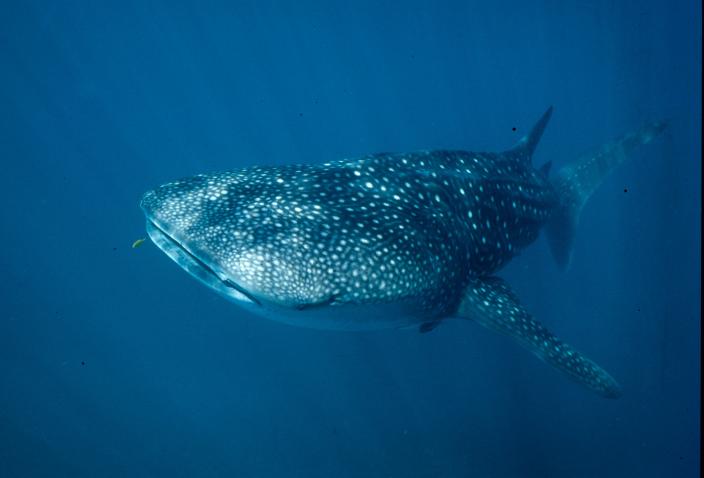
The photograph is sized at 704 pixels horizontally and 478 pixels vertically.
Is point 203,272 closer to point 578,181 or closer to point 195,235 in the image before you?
point 195,235

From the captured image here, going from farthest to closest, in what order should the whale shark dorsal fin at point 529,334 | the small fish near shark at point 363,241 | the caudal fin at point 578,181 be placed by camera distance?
the caudal fin at point 578,181
the whale shark dorsal fin at point 529,334
the small fish near shark at point 363,241

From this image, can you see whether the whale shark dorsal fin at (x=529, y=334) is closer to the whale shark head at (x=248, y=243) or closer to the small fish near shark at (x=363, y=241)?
the small fish near shark at (x=363, y=241)

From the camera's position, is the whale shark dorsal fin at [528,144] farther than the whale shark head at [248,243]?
Yes

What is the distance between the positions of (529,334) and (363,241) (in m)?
2.03

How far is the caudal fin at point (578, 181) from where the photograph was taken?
24.3 ft

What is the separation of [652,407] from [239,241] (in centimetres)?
1122

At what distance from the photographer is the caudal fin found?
24.3ft

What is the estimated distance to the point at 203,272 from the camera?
295cm

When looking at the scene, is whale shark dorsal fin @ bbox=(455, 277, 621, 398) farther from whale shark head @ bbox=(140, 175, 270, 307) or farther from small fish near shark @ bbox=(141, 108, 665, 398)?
whale shark head @ bbox=(140, 175, 270, 307)

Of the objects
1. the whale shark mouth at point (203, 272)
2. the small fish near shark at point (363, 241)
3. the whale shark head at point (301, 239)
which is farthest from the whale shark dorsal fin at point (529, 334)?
the whale shark mouth at point (203, 272)

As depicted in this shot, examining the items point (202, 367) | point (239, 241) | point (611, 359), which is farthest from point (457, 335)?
point (239, 241)

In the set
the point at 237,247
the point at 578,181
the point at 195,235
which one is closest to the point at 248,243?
the point at 237,247

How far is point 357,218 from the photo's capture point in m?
3.54

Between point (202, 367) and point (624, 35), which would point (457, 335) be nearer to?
point (202, 367)
